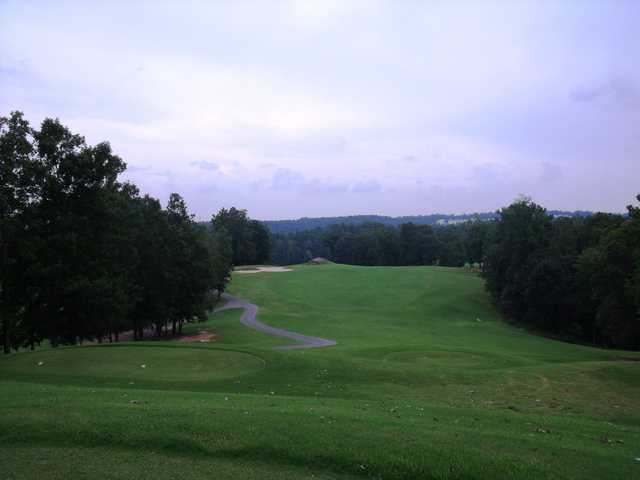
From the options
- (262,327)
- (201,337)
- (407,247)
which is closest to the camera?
(201,337)

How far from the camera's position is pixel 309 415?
10.9 m

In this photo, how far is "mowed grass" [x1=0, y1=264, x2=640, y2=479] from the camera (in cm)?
797

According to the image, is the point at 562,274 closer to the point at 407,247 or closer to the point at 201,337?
the point at 201,337

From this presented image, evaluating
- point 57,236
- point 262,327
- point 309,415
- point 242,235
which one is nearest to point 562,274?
point 262,327

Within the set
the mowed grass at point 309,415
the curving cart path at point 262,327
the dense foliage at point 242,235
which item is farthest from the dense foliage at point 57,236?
the dense foliage at point 242,235

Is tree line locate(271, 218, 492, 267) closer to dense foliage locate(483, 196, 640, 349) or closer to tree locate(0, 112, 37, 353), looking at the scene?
dense foliage locate(483, 196, 640, 349)

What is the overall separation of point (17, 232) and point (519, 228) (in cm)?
5683

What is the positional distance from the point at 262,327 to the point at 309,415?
35.5 metres

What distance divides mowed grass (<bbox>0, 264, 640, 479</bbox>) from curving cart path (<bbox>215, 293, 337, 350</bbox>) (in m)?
8.68

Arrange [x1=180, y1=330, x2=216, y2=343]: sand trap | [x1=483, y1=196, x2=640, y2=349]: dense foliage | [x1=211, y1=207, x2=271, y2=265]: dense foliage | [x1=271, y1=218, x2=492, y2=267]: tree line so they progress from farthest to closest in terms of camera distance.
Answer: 1. [x1=271, y1=218, x2=492, y2=267]: tree line
2. [x1=211, y1=207, x2=271, y2=265]: dense foliage
3. [x1=483, y1=196, x2=640, y2=349]: dense foliage
4. [x1=180, y1=330, x2=216, y2=343]: sand trap

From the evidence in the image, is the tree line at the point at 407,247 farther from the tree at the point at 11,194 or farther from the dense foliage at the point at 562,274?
the tree at the point at 11,194

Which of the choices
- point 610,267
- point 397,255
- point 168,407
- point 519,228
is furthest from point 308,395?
point 397,255

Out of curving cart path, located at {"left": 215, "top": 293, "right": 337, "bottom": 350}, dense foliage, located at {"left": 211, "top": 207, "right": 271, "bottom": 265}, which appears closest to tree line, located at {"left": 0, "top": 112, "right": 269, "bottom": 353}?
curving cart path, located at {"left": 215, "top": 293, "right": 337, "bottom": 350}

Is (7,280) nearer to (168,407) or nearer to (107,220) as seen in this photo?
(107,220)
